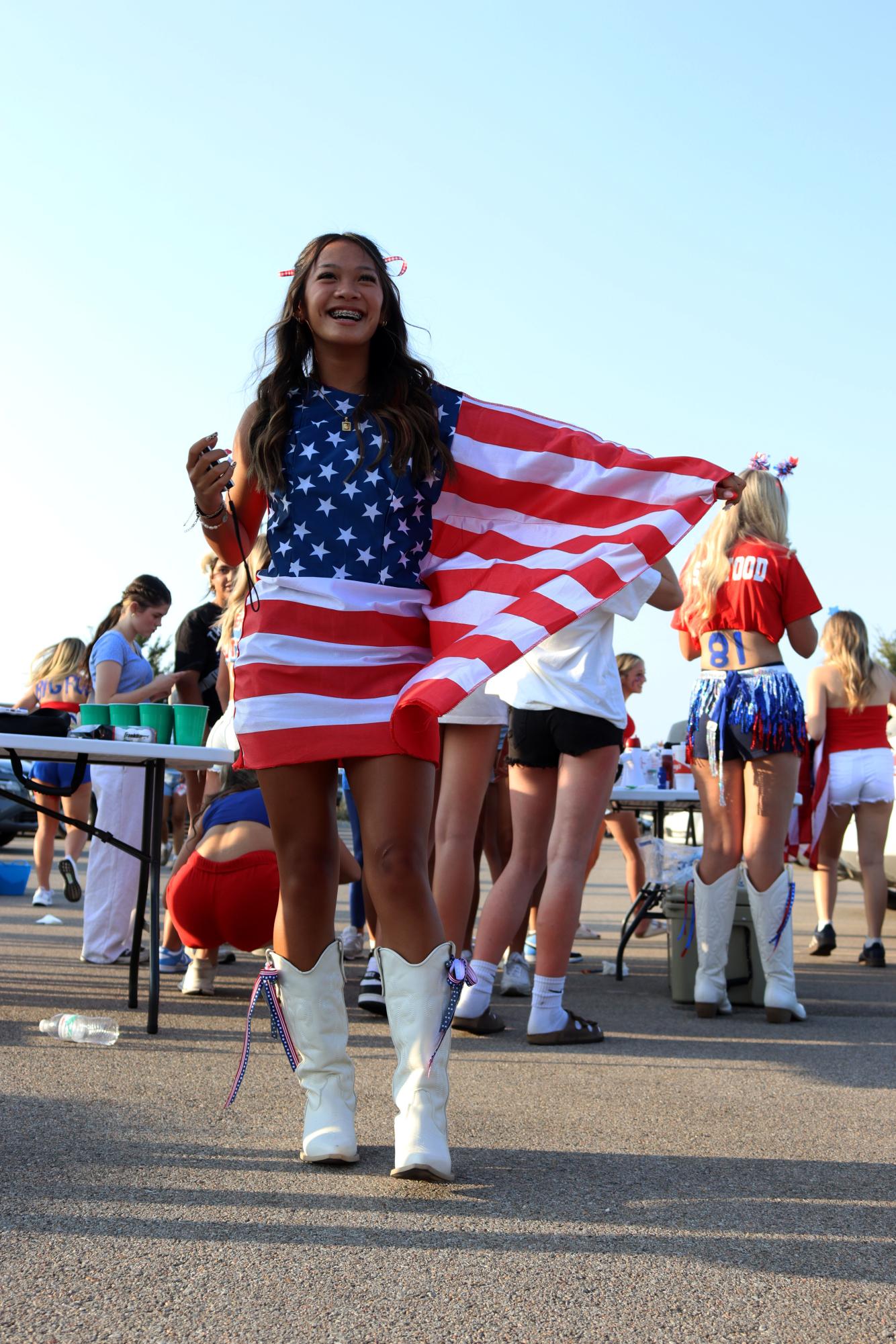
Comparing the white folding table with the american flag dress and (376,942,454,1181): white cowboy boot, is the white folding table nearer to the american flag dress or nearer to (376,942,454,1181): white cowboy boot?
the american flag dress

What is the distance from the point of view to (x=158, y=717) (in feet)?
17.4

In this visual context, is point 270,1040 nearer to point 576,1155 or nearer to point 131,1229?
point 576,1155

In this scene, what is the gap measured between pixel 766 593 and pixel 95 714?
2821mm

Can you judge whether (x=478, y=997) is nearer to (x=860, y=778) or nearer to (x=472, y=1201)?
(x=472, y=1201)

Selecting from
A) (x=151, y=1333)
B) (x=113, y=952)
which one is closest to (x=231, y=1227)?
(x=151, y=1333)

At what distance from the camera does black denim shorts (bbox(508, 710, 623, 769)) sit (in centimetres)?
498

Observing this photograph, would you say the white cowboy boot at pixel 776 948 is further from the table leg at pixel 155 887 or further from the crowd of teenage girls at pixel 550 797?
the table leg at pixel 155 887

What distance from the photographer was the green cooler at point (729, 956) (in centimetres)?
605

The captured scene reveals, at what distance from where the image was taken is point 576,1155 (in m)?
3.12

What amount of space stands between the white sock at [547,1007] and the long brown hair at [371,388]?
2349mm

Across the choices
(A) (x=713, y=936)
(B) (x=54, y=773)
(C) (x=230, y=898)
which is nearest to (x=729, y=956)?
(A) (x=713, y=936)

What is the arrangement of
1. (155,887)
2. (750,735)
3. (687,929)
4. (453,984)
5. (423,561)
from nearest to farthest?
(453,984)
(423,561)
(155,887)
(750,735)
(687,929)

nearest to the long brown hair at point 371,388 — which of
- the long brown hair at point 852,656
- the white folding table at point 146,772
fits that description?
the white folding table at point 146,772

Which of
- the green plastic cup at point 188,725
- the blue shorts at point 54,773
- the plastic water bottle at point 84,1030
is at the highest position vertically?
the green plastic cup at point 188,725
